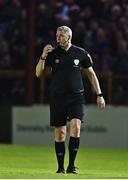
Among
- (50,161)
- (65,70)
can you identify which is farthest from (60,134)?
(50,161)

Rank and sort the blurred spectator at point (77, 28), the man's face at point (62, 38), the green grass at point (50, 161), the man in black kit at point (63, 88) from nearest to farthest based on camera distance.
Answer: the man's face at point (62, 38)
the man in black kit at point (63, 88)
the green grass at point (50, 161)
the blurred spectator at point (77, 28)

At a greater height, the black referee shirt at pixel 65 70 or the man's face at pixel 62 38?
the man's face at pixel 62 38

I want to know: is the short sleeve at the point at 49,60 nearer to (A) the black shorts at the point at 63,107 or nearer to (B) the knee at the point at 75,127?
(A) the black shorts at the point at 63,107

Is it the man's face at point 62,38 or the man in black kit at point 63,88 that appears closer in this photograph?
the man's face at point 62,38

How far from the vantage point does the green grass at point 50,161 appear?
12.3 m

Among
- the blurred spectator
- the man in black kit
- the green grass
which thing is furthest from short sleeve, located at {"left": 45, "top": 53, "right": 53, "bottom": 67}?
the blurred spectator

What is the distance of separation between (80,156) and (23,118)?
3870 millimetres

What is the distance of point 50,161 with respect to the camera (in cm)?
1552

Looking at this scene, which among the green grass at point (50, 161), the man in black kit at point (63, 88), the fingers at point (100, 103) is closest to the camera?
the man in black kit at point (63, 88)

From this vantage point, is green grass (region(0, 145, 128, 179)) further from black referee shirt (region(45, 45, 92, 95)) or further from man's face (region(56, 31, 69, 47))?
man's face (region(56, 31, 69, 47))

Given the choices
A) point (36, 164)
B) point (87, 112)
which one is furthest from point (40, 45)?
point (36, 164)

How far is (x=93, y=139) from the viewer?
20766mm

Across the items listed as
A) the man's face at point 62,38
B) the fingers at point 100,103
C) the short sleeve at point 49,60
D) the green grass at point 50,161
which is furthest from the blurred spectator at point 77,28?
the man's face at point 62,38

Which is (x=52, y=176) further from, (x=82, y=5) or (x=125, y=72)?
(x=82, y=5)
